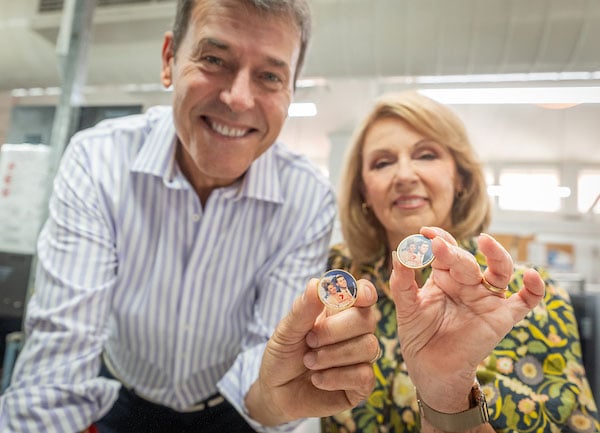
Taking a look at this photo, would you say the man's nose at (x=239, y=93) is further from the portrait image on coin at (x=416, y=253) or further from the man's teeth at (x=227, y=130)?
the portrait image on coin at (x=416, y=253)

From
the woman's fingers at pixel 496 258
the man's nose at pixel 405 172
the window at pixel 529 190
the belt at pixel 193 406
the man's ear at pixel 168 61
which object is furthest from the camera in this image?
the belt at pixel 193 406

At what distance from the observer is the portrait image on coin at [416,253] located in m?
0.65

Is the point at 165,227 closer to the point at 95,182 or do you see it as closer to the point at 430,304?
the point at 95,182

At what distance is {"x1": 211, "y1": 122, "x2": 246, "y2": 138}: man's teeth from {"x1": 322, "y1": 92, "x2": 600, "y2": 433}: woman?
0.97 ft

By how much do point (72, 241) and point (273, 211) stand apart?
533mm

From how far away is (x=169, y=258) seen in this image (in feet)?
3.66

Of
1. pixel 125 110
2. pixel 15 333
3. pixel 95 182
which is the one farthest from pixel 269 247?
pixel 15 333

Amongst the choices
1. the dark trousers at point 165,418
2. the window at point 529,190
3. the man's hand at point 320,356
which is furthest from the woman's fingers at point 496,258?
the dark trousers at point 165,418

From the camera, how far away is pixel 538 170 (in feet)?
3.26

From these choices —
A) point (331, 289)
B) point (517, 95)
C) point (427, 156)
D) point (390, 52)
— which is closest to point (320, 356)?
point (331, 289)

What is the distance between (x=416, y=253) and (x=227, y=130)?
572 millimetres

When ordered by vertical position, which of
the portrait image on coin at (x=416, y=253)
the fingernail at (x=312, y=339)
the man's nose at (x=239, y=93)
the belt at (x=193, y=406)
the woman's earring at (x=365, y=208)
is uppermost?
the man's nose at (x=239, y=93)

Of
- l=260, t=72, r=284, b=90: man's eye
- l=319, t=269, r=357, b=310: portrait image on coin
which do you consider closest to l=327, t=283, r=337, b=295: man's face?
l=319, t=269, r=357, b=310: portrait image on coin

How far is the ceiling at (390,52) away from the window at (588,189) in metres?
0.08
